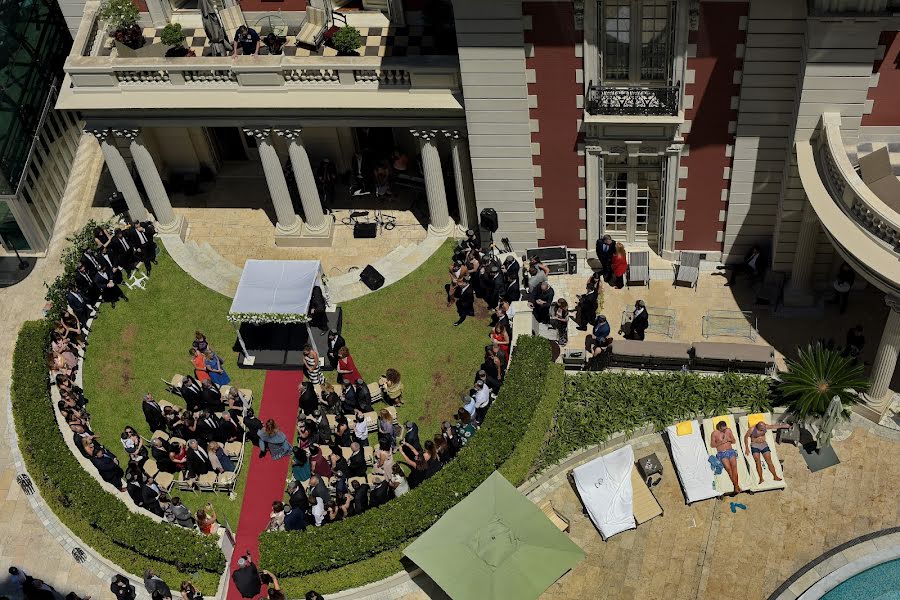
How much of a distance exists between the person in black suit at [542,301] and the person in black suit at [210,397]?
1088 cm

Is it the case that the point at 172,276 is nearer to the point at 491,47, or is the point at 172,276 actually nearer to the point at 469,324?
the point at 469,324

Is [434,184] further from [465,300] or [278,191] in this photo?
[278,191]

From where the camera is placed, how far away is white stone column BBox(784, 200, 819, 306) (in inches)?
1391

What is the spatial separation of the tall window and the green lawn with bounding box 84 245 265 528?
616 inches

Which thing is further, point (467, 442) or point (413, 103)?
point (413, 103)

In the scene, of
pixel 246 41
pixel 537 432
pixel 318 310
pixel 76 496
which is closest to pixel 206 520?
pixel 76 496

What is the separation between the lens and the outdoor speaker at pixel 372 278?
40.1 m

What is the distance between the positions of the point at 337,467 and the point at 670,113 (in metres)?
15.2

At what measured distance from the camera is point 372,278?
4019 centimetres

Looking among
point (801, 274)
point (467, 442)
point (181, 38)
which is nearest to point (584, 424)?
point (467, 442)

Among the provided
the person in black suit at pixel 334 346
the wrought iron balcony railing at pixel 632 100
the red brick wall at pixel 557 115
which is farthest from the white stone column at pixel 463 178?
the person in black suit at pixel 334 346

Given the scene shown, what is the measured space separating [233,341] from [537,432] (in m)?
11.6

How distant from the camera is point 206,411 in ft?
118

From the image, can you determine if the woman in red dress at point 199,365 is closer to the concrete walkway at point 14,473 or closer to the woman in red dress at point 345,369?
the woman in red dress at point 345,369
